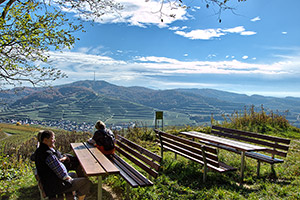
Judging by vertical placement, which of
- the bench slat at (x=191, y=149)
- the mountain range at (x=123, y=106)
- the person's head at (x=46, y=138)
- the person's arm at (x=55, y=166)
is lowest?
the mountain range at (x=123, y=106)

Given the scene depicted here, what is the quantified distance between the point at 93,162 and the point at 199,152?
235 cm

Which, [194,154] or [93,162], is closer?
[93,162]

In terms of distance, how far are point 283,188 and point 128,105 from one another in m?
135

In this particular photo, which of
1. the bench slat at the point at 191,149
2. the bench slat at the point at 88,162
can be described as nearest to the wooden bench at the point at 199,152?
the bench slat at the point at 191,149

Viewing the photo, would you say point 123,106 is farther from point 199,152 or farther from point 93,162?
point 93,162

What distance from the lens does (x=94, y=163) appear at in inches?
155

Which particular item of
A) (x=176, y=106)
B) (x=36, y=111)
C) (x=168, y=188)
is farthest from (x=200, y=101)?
(x=168, y=188)

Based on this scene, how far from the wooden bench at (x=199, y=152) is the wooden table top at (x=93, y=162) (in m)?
2.05

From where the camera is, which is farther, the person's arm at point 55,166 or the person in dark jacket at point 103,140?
the person in dark jacket at point 103,140

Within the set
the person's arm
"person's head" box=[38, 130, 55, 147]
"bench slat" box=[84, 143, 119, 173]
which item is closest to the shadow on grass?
"bench slat" box=[84, 143, 119, 173]

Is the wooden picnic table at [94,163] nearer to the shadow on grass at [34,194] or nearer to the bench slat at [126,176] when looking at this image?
the bench slat at [126,176]

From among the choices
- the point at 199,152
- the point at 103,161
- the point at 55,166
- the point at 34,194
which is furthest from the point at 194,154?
the point at 34,194

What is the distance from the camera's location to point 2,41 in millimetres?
5035

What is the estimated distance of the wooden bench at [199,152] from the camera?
4836 mm
